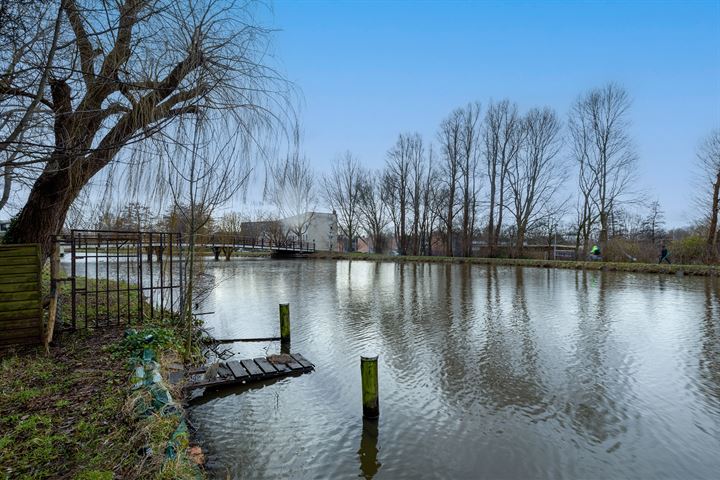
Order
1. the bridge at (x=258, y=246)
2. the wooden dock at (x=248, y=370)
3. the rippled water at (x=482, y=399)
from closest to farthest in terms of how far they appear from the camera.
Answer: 1. the rippled water at (x=482, y=399)
2. the wooden dock at (x=248, y=370)
3. the bridge at (x=258, y=246)

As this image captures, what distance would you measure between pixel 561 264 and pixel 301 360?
72.4 feet

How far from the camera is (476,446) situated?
12.9 feet

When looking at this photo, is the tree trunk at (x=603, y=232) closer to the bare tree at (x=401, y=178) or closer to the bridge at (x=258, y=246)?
the bare tree at (x=401, y=178)

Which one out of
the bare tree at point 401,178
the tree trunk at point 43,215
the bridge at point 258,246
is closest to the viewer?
the tree trunk at point 43,215

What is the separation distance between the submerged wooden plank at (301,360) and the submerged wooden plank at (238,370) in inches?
32.8

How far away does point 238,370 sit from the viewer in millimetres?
5691

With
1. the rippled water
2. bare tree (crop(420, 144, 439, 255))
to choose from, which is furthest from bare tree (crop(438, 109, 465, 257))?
the rippled water

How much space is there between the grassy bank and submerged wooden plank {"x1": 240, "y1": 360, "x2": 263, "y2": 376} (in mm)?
1160

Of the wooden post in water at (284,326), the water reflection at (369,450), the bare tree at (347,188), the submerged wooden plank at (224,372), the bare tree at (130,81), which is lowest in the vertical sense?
the water reflection at (369,450)

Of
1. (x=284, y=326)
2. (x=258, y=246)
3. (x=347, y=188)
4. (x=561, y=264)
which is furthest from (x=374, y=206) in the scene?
(x=284, y=326)

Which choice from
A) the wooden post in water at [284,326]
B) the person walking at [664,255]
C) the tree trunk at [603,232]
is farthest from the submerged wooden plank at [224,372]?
the tree trunk at [603,232]

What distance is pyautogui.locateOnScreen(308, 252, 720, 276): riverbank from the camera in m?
19.0

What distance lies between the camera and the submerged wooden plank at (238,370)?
18.0 ft

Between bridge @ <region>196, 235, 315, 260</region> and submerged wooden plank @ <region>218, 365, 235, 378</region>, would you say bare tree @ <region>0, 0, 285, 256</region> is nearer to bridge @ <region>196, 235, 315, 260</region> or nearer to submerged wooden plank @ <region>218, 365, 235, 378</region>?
submerged wooden plank @ <region>218, 365, 235, 378</region>
